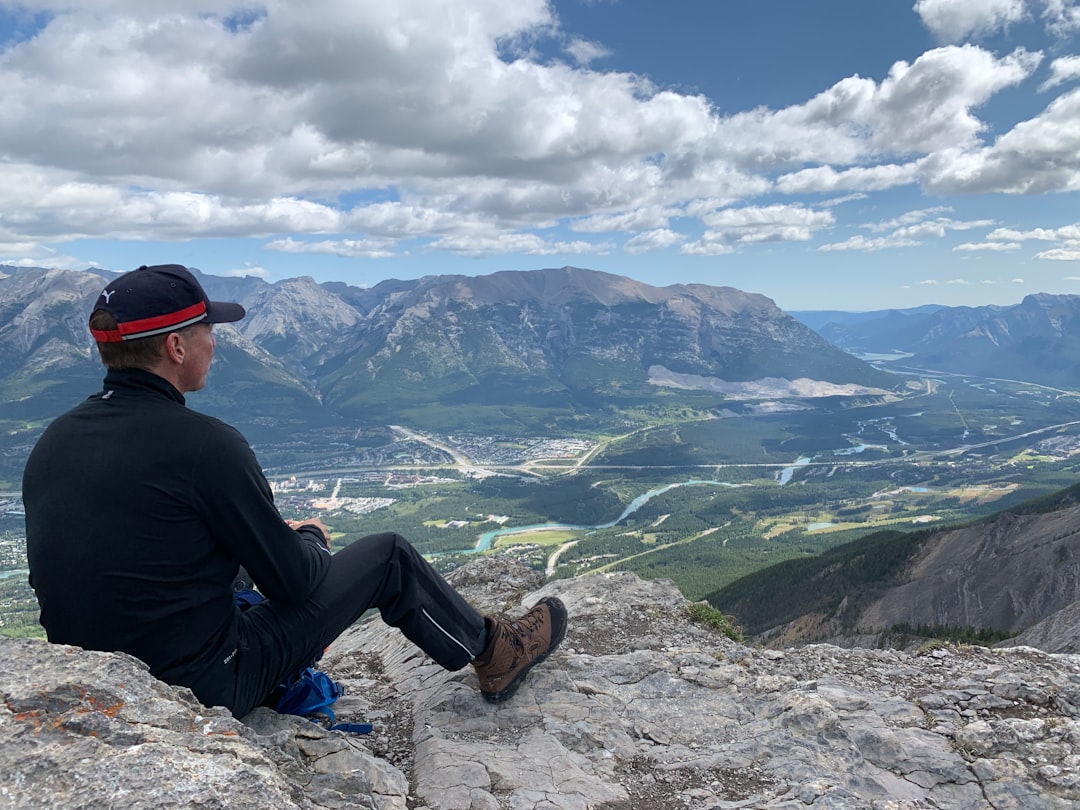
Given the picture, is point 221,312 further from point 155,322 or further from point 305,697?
point 305,697

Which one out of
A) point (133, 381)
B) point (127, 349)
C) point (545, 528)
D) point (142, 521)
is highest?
point (127, 349)

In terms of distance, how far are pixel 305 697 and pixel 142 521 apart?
10.3 feet

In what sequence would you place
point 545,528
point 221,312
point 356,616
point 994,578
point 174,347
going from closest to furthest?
point 174,347, point 221,312, point 356,616, point 994,578, point 545,528

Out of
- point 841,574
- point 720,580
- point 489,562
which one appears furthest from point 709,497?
point 489,562

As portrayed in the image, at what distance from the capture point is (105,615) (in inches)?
181

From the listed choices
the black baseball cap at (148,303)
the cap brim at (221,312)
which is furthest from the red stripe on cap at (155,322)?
the cap brim at (221,312)

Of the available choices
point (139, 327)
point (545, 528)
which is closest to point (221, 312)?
point (139, 327)

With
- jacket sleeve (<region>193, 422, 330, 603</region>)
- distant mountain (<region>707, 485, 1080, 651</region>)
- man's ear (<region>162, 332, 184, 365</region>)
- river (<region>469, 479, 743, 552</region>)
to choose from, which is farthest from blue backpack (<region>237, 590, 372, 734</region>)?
river (<region>469, 479, 743, 552</region>)

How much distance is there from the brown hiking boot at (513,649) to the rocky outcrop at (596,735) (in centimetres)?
25

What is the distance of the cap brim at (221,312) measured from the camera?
16.9 feet

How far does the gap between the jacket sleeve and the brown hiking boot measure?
2584 mm

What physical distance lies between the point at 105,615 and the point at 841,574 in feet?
275

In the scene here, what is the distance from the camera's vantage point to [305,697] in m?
6.66

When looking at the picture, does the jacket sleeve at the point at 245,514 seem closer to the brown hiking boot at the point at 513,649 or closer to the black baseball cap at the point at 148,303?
the black baseball cap at the point at 148,303
